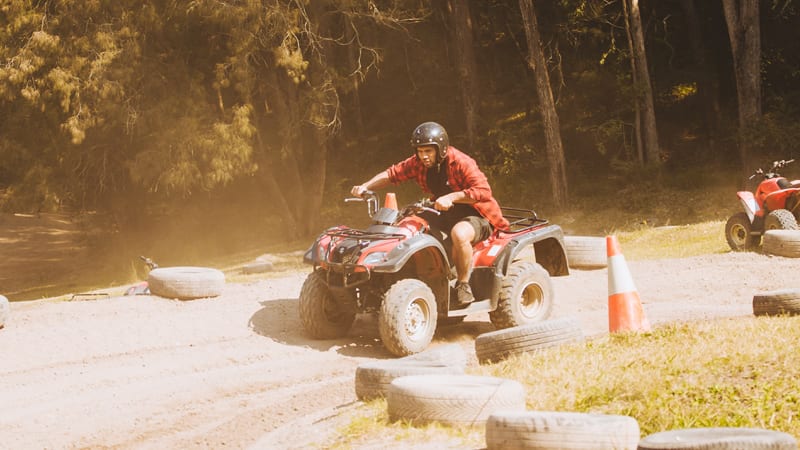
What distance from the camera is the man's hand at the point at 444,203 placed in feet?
31.0

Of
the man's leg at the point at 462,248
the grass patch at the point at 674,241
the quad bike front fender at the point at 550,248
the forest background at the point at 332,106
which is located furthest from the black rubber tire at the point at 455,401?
the forest background at the point at 332,106

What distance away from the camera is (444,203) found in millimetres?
9453

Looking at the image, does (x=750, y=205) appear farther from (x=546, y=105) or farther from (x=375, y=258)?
(x=546, y=105)

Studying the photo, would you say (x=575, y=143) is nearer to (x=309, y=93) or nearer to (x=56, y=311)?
(x=309, y=93)

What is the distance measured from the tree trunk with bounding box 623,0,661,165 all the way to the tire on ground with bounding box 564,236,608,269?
1061 centimetres

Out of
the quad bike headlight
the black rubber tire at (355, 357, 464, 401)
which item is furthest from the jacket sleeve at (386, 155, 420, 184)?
the black rubber tire at (355, 357, 464, 401)

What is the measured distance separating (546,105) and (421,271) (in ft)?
47.6

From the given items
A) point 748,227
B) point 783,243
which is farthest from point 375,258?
point 748,227

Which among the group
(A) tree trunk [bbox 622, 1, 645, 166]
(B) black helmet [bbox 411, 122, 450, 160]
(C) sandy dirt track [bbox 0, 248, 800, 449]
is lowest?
(C) sandy dirt track [bbox 0, 248, 800, 449]

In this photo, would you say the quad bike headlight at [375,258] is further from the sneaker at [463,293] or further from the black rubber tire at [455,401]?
the black rubber tire at [455,401]

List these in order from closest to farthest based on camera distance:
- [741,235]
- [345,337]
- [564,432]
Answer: [564,432] < [345,337] < [741,235]

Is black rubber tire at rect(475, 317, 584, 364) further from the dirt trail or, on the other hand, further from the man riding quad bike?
the man riding quad bike

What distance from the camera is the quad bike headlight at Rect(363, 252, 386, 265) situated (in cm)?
933

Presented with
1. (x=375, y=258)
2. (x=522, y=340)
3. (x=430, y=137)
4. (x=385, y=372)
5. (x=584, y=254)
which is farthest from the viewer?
(x=584, y=254)
